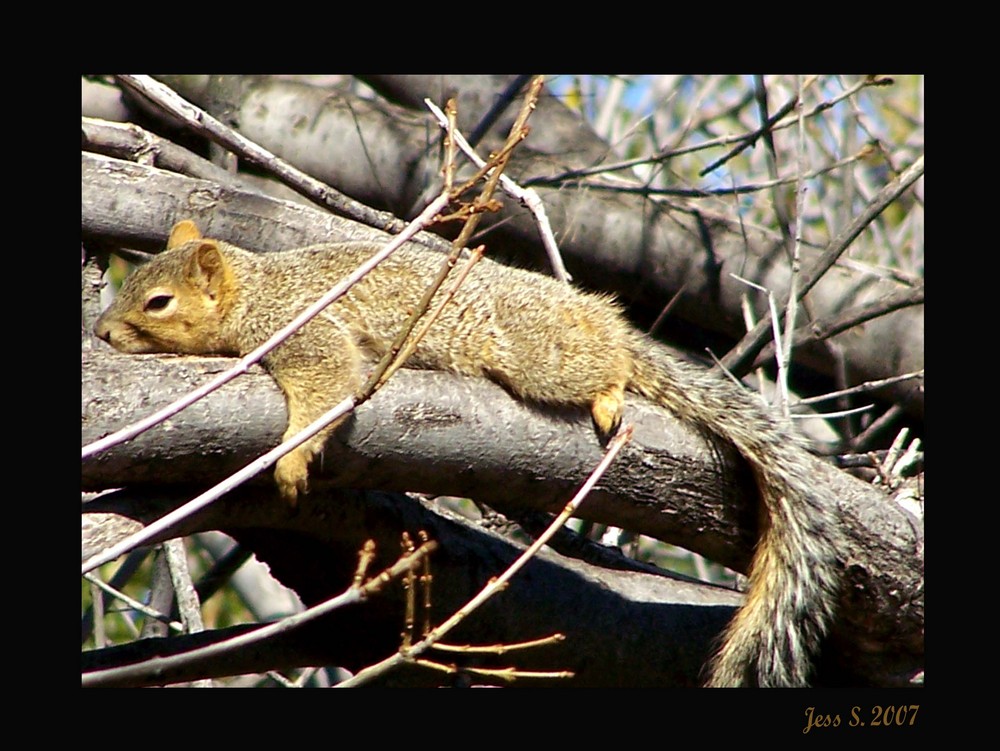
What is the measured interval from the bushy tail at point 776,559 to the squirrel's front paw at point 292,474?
124 cm

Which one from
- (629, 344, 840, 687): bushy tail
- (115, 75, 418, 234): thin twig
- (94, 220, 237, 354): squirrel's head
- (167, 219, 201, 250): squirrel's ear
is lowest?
(629, 344, 840, 687): bushy tail

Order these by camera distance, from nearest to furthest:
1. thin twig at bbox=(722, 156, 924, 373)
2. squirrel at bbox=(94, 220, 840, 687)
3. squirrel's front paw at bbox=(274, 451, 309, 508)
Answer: squirrel's front paw at bbox=(274, 451, 309, 508) < squirrel at bbox=(94, 220, 840, 687) < thin twig at bbox=(722, 156, 924, 373)

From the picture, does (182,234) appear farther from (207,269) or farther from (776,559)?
(776,559)

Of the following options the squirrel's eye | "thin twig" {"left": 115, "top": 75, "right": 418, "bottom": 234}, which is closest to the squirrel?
the squirrel's eye

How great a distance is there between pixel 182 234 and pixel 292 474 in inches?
54.1

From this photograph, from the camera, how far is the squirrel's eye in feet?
12.0

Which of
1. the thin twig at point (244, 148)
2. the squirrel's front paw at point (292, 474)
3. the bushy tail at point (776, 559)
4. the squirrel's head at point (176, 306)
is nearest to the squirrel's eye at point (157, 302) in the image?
the squirrel's head at point (176, 306)

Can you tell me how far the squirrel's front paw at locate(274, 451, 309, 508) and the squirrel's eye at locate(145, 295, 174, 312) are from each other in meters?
0.90

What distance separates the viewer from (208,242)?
3.66 m

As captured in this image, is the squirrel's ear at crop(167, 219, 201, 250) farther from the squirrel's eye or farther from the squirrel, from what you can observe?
the squirrel's eye

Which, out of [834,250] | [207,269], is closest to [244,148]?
[207,269]

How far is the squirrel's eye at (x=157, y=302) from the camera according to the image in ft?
12.0

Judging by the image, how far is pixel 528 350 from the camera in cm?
350

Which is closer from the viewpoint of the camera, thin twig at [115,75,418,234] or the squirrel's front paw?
the squirrel's front paw
